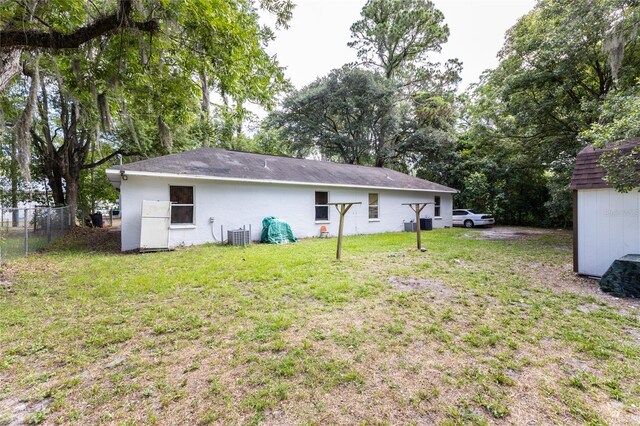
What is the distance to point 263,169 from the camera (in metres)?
11.5

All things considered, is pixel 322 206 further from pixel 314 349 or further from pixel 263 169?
pixel 314 349

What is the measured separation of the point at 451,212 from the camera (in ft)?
57.9

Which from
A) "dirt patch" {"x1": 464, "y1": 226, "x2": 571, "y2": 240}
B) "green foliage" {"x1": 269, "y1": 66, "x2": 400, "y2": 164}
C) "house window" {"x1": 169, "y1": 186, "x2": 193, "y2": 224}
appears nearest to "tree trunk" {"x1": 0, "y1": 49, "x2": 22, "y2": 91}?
"house window" {"x1": 169, "y1": 186, "x2": 193, "y2": 224}

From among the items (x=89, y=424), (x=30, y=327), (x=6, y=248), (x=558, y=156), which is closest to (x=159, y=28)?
(x=30, y=327)

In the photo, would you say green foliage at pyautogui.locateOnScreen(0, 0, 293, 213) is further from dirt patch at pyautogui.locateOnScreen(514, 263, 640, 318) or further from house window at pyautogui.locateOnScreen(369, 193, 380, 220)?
house window at pyautogui.locateOnScreen(369, 193, 380, 220)

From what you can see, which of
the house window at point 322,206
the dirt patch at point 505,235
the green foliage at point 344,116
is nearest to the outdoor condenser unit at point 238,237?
the house window at point 322,206

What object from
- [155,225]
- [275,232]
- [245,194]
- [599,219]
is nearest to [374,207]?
[275,232]

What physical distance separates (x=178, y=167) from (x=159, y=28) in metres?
5.16

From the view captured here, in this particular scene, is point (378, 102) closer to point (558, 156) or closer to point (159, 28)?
point (558, 156)

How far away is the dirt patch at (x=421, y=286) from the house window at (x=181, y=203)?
7.20m

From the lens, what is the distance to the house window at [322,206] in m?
12.4

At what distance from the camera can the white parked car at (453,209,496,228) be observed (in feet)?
55.9

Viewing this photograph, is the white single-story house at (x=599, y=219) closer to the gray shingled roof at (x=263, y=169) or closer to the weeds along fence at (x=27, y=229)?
the gray shingled roof at (x=263, y=169)

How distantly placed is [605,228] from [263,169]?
10.2m
